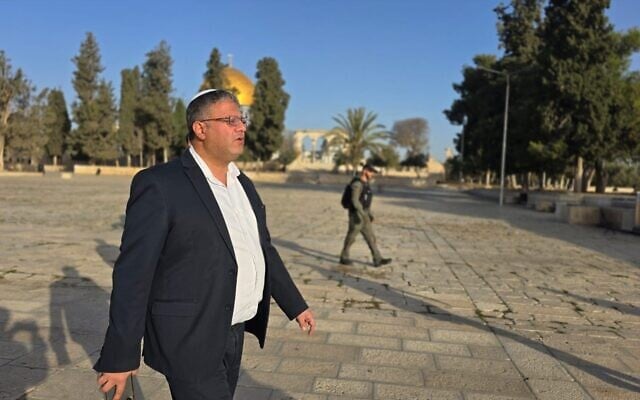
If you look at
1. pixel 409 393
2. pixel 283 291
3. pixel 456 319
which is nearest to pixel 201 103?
pixel 283 291

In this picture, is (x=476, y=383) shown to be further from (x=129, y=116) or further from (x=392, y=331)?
(x=129, y=116)

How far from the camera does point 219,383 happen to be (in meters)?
2.17

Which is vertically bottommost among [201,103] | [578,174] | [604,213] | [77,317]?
[77,317]

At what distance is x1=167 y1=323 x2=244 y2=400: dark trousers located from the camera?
6.92ft

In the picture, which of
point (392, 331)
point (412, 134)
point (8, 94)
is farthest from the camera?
point (412, 134)

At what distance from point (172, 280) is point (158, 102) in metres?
67.3

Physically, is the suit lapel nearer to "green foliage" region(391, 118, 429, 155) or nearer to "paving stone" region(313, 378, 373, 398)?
"paving stone" region(313, 378, 373, 398)

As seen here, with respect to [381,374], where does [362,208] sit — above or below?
above

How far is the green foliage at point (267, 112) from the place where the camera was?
217 ft

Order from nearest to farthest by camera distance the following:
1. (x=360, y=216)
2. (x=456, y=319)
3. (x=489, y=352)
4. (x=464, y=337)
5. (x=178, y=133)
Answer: (x=489, y=352), (x=464, y=337), (x=456, y=319), (x=360, y=216), (x=178, y=133)

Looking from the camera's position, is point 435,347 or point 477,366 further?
point 435,347

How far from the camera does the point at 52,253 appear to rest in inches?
372

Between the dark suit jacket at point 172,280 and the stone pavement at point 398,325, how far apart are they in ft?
6.00

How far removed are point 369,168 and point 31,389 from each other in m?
6.42
